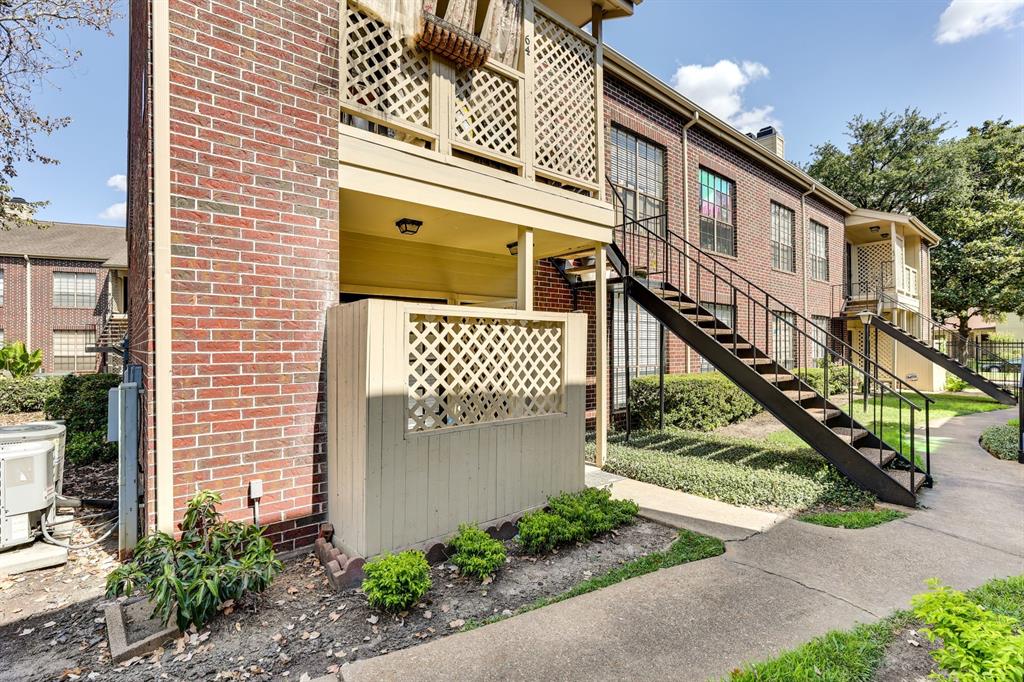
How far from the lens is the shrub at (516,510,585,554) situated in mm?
3768

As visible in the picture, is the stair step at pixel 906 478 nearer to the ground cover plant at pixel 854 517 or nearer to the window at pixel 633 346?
the ground cover plant at pixel 854 517

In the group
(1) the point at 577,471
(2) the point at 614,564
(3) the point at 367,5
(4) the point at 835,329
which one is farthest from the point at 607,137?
(4) the point at 835,329

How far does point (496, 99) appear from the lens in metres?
5.25

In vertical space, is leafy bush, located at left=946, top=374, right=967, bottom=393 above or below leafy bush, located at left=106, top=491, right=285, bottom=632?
below

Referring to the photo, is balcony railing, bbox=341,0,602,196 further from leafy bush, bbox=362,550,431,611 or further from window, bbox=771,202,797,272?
window, bbox=771,202,797,272

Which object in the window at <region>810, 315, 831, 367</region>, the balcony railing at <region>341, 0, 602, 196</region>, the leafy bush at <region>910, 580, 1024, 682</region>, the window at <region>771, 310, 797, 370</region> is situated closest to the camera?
the leafy bush at <region>910, 580, 1024, 682</region>

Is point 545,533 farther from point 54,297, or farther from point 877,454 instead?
point 54,297

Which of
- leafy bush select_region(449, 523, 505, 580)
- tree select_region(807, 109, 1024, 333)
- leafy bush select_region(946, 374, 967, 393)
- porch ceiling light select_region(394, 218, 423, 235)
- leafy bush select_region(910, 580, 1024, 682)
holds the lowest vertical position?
leafy bush select_region(946, 374, 967, 393)

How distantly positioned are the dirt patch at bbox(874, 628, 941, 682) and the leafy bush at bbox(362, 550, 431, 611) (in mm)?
2496

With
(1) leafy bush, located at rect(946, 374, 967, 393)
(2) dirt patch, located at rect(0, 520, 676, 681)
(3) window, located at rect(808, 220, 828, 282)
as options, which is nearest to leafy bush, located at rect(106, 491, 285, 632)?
(2) dirt patch, located at rect(0, 520, 676, 681)

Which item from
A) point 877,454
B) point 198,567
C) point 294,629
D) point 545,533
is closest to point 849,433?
point 877,454

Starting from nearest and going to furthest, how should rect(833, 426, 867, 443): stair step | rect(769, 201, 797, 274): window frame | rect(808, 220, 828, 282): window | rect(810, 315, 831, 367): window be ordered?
rect(833, 426, 867, 443): stair step < rect(769, 201, 797, 274): window frame < rect(810, 315, 831, 367): window < rect(808, 220, 828, 282): window

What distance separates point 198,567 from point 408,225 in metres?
3.58

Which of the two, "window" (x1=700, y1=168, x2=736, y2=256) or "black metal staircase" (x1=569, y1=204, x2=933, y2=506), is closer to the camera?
"black metal staircase" (x1=569, y1=204, x2=933, y2=506)
